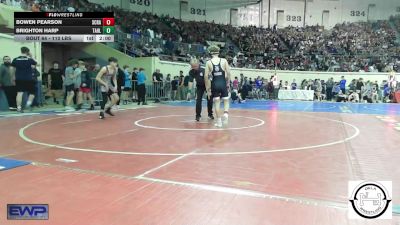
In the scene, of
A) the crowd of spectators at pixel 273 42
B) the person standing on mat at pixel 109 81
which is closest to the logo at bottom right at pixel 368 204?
the person standing on mat at pixel 109 81

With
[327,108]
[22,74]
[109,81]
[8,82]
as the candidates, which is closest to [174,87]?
[327,108]

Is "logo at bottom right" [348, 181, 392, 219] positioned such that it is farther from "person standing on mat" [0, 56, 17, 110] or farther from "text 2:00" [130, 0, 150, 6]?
"text 2:00" [130, 0, 150, 6]

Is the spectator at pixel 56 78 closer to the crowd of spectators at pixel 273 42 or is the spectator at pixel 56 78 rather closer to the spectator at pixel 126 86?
the spectator at pixel 126 86

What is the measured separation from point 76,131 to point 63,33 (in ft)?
32.9

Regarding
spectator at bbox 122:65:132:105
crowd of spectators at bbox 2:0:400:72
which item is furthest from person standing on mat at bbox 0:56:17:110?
crowd of spectators at bbox 2:0:400:72

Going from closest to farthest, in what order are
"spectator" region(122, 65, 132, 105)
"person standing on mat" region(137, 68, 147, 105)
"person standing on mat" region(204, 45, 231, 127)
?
"person standing on mat" region(204, 45, 231, 127) < "person standing on mat" region(137, 68, 147, 105) < "spectator" region(122, 65, 132, 105)

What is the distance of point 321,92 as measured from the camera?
2806 centimetres

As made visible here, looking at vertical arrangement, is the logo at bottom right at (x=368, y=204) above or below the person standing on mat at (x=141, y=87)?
below
